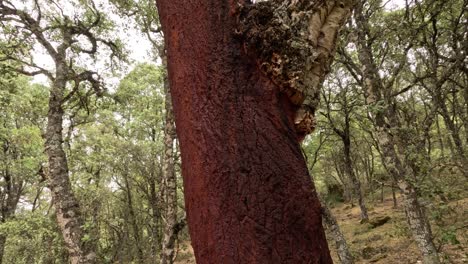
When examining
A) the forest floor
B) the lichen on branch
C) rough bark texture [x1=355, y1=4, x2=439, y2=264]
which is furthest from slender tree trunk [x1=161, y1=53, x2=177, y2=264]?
the lichen on branch

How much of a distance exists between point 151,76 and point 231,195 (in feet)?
62.0

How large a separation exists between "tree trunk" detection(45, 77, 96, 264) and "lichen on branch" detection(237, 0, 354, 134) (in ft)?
24.7

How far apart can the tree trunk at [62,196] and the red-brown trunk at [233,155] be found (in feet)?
24.1

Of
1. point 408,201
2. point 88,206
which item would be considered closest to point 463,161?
point 408,201

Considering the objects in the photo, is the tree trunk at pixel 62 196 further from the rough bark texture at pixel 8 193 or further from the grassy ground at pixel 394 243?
the rough bark texture at pixel 8 193

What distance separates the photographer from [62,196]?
7.62 m

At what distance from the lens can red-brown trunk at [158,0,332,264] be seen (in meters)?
1.01

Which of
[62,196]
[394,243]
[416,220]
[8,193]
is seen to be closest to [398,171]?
[416,220]

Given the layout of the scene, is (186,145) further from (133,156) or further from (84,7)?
(133,156)

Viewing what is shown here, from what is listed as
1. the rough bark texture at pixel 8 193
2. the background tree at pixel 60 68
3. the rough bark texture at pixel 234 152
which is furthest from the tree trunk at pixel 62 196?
the rough bark texture at pixel 8 193

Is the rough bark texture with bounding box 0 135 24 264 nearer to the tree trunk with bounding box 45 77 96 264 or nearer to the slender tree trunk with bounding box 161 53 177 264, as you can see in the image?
the tree trunk with bounding box 45 77 96 264

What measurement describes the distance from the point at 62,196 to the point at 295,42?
7.79 m

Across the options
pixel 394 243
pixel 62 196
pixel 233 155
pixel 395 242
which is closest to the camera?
pixel 233 155

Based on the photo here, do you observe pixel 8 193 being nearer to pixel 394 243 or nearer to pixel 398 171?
pixel 394 243
